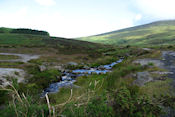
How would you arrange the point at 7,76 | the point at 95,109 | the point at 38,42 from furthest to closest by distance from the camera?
the point at 38,42 → the point at 7,76 → the point at 95,109

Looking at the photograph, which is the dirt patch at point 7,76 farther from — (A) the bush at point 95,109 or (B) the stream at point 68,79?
(A) the bush at point 95,109

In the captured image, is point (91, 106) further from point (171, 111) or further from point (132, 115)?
point (171, 111)

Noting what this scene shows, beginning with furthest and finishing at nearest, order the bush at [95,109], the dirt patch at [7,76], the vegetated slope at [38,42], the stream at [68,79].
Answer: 1. the vegetated slope at [38,42]
2. the stream at [68,79]
3. the dirt patch at [7,76]
4. the bush at [95,109]

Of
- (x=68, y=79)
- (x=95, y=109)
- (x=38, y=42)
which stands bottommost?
(x=68, y=79)

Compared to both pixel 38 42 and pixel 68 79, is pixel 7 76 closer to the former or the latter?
pixel 68 79

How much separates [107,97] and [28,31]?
588 ft

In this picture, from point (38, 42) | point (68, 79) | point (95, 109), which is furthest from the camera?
point (38, 42)

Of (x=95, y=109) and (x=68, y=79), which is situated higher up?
(x=95, y=109)

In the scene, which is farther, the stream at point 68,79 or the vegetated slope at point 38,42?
the vegetated slope at point 38,42

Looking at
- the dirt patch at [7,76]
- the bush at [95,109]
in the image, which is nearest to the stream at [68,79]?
the dirt patch at [7,76]

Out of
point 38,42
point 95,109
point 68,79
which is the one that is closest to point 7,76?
point 68,79

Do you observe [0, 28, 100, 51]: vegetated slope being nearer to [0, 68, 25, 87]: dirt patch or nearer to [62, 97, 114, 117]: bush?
[0, 68, 25, 87]: dirt patch

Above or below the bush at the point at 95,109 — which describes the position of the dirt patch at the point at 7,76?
below

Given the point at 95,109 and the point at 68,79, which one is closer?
the point at 95,109
